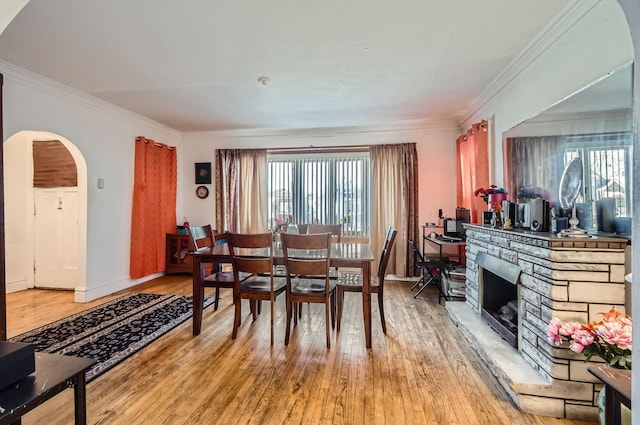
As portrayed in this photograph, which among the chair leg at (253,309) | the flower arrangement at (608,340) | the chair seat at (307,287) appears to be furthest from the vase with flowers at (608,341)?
the chair leg at (253,309)

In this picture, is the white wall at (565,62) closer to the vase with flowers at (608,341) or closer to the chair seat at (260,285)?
the vase with flowers at (608,341)

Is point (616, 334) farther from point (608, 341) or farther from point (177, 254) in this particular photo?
point (177, 254)

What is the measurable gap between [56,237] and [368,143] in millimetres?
4803

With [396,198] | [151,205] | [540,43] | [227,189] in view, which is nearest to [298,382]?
[540,43]

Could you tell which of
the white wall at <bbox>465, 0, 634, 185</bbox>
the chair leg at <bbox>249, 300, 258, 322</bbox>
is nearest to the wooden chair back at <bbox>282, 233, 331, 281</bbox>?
the chair leg at <bbox>249, 300, 258, 322</bbox>

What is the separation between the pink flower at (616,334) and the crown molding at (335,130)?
3.84 m

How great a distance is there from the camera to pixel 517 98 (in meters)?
2.72

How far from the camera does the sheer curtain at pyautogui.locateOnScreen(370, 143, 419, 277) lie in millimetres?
4629

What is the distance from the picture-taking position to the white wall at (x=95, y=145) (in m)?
2.94

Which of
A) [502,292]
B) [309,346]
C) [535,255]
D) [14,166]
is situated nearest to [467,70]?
[535,255]

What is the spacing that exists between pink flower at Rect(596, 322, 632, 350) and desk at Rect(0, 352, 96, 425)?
2.00 m

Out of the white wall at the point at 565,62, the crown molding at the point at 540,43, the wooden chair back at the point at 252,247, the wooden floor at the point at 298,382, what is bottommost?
the wooden floor at the point at 298,382

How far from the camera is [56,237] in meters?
4.17

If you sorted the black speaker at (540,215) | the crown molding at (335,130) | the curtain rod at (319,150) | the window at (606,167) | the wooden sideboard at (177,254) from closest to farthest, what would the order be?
the window at (606,167), the black speaker at (540,215), the crown molding at (335,130), the wooden sideboard at (177,254), the curtain rod at (319,150)
